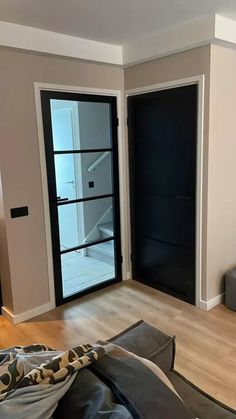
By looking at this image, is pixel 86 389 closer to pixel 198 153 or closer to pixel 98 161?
pixel 198 153

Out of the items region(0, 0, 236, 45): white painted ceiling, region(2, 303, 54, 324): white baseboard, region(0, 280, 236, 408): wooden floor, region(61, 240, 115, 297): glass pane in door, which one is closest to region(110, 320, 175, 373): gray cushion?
region(0, 280, 236, 408): wooden floor

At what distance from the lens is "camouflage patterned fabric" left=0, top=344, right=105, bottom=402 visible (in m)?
0.95

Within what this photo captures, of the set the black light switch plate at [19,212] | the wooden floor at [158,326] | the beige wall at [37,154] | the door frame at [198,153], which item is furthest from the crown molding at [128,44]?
the wooden floor at [158,326]

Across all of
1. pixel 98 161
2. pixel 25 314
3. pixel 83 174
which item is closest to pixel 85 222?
pixel 83 174

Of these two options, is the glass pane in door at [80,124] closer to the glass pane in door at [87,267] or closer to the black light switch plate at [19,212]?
the black light switch plate at [19,212]

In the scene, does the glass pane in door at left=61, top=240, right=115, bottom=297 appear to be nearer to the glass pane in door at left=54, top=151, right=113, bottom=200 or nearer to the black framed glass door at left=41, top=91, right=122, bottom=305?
the black framed glass door at left=41, top=91, right=122, bottom=305

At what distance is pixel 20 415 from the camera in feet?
2.72

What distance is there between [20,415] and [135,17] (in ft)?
8.49

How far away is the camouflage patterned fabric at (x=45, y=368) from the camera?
95cm

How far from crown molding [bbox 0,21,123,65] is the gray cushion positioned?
222 cm

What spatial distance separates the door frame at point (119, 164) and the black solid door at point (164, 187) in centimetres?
9

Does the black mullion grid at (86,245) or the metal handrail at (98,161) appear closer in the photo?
the black mullion grid at (86,245)

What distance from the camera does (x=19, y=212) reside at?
2871mm

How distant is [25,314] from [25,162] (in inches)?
53.4
